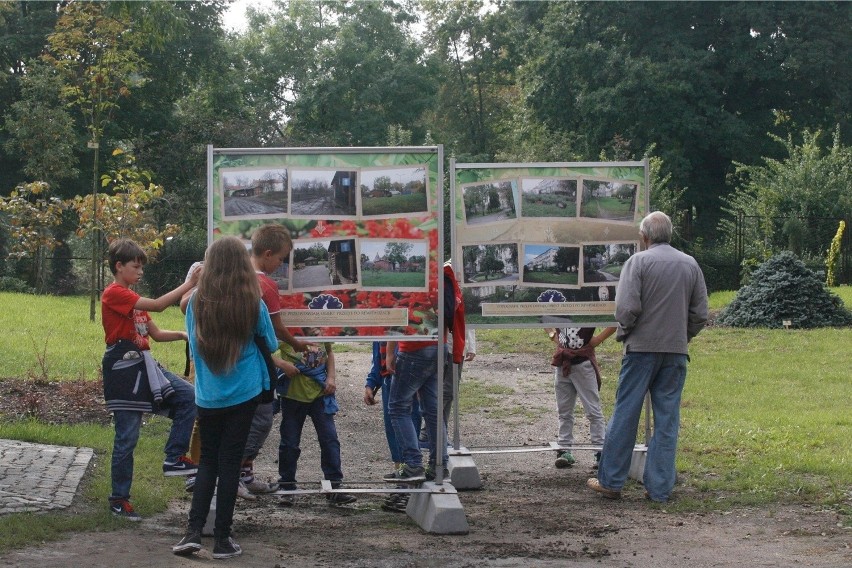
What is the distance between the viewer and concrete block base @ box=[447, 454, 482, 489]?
8.45 meters

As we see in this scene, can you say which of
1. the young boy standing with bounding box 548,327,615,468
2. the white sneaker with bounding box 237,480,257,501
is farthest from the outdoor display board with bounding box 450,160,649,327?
the white sneaker with bounding box 237,480,257,501

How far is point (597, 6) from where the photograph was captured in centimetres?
4388

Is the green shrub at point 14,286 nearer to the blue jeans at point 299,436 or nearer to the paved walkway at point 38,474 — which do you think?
the paved walkway at point 38,474

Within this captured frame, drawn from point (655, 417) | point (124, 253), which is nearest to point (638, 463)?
point (655, 417)

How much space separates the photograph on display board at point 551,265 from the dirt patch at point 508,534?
5.15 feet

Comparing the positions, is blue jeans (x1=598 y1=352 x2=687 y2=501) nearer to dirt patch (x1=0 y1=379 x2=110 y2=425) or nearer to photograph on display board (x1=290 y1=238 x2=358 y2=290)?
photograph on display board (x1=290 y1=238 x2=358 y2=290)

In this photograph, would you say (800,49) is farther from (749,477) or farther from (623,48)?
(749,477)

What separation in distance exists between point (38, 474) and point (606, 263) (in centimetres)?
435

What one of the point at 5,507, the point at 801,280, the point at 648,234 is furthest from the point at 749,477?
the point at 801,280

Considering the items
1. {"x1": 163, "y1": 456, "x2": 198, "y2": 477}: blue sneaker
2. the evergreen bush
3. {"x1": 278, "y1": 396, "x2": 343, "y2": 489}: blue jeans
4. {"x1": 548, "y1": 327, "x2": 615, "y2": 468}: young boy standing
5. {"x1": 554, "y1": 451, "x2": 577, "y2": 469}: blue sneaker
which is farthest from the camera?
the evergreen bush

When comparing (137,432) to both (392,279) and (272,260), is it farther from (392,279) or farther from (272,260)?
(392,279)

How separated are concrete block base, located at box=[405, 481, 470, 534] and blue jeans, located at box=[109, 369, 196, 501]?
1.60 meters

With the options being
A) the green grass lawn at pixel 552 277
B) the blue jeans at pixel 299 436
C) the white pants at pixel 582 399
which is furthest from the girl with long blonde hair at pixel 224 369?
the white pants at pixel 582 399

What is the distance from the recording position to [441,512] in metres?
6.82
